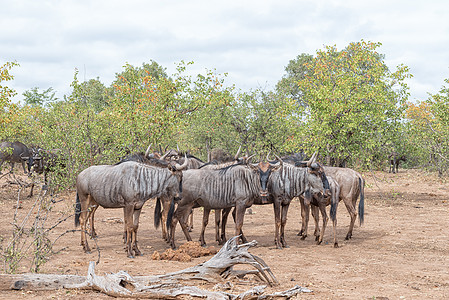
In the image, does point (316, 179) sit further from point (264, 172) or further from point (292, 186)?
point (264, 172)

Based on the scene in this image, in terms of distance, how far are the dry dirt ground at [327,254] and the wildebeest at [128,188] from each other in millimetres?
508

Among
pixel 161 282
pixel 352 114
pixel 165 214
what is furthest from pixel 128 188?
pixel 352 114

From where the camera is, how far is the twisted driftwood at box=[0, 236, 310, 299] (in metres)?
5.86

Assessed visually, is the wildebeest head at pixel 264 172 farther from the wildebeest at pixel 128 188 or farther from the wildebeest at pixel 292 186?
the wildebeest at pixel 128 188

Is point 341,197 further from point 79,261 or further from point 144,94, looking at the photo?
point 144,94

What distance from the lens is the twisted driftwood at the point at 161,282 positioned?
586 cm

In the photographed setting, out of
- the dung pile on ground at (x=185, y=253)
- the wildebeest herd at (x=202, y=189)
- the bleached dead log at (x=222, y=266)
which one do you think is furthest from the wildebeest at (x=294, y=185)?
the bleached dead log at (x=222, y=266)

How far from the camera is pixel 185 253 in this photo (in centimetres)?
904

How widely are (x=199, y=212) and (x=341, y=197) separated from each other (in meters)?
6.42

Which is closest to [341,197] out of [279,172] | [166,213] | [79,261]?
[279,172]

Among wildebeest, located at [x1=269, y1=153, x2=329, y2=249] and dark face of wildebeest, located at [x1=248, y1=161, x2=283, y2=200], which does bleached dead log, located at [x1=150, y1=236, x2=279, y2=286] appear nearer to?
dark face of wildebeest, located at [x1=248, y1=161, x2=283, y2=200]

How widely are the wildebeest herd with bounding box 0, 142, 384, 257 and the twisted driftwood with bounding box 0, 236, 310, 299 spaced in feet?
8.66

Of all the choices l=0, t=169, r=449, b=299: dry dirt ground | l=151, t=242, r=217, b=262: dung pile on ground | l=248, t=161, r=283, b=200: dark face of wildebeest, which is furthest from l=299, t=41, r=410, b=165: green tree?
l=151, t=242, r=217, b=262: dung pile on ground

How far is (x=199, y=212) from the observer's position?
1680 cm
